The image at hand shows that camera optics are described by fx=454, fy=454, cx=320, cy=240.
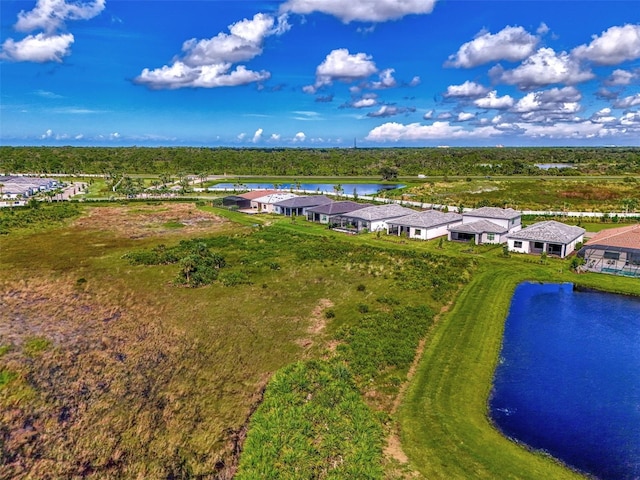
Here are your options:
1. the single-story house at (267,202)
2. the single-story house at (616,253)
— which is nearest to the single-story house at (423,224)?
the single-story house at (616,253)

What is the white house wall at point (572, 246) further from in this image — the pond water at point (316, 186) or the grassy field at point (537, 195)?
the pond water at point (316, 186)

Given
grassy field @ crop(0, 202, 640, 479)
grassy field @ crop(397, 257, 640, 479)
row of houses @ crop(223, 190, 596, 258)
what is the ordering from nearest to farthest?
grassy field @ crop(397, 257, 640, 479), grassy field @ crop(0, 202, 640, 479), row of houses @ crop(223, 190, 596, 258)

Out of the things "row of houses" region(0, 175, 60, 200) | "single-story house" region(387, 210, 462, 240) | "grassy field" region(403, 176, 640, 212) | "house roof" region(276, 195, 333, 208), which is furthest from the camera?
"row of houses" region(0, 175, 60, 200)

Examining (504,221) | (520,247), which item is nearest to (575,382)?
(520,247)

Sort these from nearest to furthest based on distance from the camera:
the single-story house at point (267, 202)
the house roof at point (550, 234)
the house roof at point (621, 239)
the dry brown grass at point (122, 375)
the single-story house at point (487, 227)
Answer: the dry brown grass at point (122, 375)
the house roof at point (621, 239)
the house roof at point (550, 234)
the single-story house at point (487, 227)
the single-story house at point (267, 202)

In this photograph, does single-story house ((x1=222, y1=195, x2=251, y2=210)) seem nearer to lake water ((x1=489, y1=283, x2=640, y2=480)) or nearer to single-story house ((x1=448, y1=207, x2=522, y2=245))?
single-story house ((x1=448, y1=207, x2=522, y2=245))

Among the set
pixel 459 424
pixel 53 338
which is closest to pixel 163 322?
pixel 53 338

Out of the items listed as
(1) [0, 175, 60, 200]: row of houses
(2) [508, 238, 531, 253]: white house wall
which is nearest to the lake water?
(2) [508, 238, 531, 253]: white house wall
